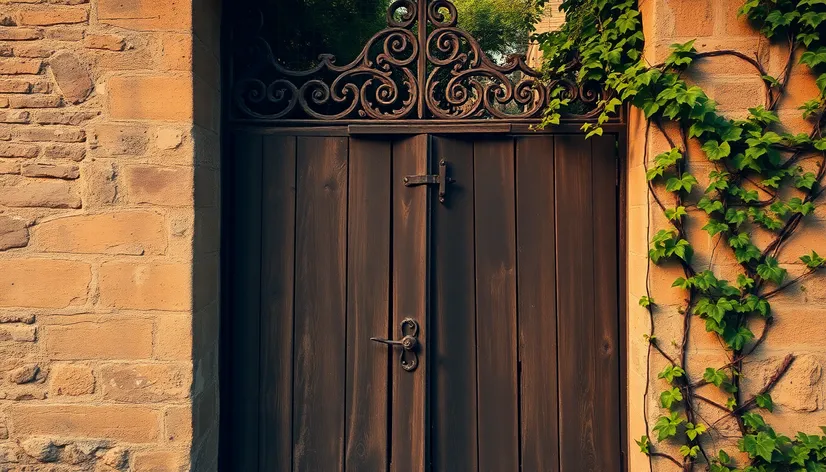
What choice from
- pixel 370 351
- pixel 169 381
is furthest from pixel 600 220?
pixel 169 381

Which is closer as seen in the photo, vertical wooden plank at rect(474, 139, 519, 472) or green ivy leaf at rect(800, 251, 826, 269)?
green ivy leaf at rect(800, 251, 826, 269)

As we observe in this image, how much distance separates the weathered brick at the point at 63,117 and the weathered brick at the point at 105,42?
27 cm

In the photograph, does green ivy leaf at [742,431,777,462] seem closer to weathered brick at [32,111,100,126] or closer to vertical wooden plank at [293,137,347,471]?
vertical wooden plank at [293,137,347,471]

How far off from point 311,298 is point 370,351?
367mm

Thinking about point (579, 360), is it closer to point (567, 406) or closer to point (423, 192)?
point (567, 406)

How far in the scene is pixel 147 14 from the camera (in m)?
2.42

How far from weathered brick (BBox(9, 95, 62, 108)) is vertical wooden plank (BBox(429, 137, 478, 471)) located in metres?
1.59

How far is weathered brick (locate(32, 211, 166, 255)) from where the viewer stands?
237 cm

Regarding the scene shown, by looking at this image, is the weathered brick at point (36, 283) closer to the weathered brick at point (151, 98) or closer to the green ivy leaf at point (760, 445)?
the weathered brick at point (151, 98)

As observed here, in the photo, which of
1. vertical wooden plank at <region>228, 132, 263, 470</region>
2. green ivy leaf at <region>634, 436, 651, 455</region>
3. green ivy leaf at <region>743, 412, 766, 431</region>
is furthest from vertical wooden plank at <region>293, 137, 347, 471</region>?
green ivy leaf at <region>743, 412, 766, 431</region>

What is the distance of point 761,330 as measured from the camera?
237 cm

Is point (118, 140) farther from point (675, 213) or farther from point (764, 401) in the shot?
point (764, 401)

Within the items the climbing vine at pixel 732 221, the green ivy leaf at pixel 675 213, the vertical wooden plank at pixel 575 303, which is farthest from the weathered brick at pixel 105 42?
the green ivy leaf at pixel 675 213

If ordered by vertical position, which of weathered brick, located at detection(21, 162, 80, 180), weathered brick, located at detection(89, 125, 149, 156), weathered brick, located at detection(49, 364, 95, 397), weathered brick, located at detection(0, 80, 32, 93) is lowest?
weathered brick, located at detection(49, 364, 95, 397)
